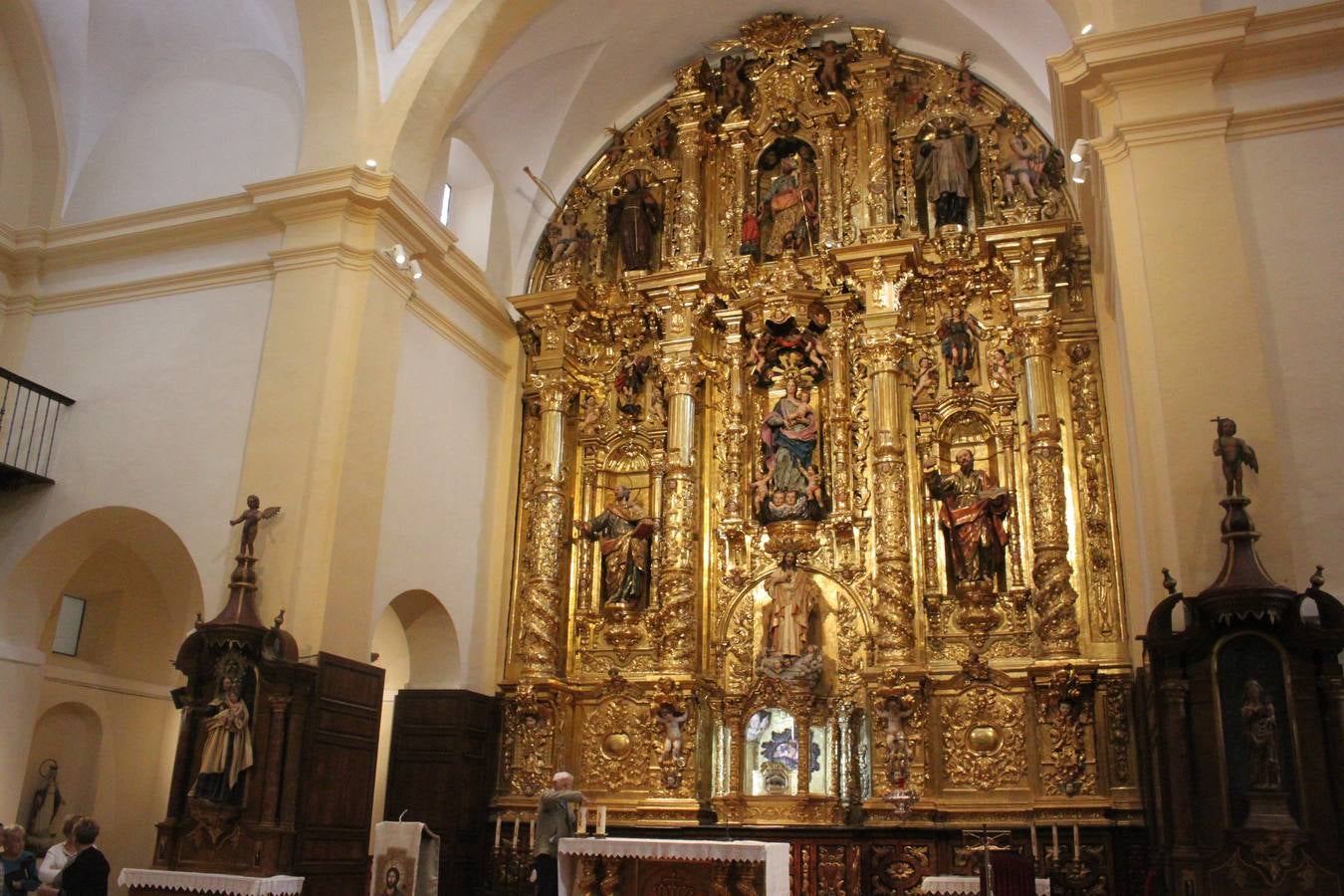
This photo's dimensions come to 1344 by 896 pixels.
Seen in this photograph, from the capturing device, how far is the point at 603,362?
15.5 meters

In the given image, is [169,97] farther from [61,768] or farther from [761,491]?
[761,491]

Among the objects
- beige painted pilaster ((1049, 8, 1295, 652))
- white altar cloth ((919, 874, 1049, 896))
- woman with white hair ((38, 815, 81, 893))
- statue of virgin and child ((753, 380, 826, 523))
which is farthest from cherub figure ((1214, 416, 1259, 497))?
woman with white hair ((38, 815, 81, 893))

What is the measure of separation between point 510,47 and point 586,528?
5685mm

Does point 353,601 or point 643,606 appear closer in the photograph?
point 353,601

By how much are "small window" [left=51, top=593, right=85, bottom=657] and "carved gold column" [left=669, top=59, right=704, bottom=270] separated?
8.09m

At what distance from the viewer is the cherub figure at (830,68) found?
50.2 ft

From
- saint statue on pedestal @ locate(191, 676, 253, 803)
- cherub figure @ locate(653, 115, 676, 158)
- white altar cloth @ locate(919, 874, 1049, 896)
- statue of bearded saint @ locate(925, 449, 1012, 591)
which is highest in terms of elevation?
cherub figure @ locate(653, 115, 676, 158)

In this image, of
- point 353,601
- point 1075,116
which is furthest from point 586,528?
point 1075,116

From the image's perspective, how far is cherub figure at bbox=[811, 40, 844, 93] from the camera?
50.2ft

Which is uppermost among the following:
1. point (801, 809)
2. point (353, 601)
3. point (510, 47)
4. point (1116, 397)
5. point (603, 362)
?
point (510, 47)

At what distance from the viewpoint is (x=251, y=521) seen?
11156 mm

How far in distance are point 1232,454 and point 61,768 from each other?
12.4 m

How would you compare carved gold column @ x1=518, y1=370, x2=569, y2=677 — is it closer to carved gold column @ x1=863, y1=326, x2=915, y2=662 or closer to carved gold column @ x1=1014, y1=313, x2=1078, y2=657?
carved gold column @ x1=863, y1=326, x2=915, y2=662

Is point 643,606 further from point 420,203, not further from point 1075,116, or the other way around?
point 1075,116
